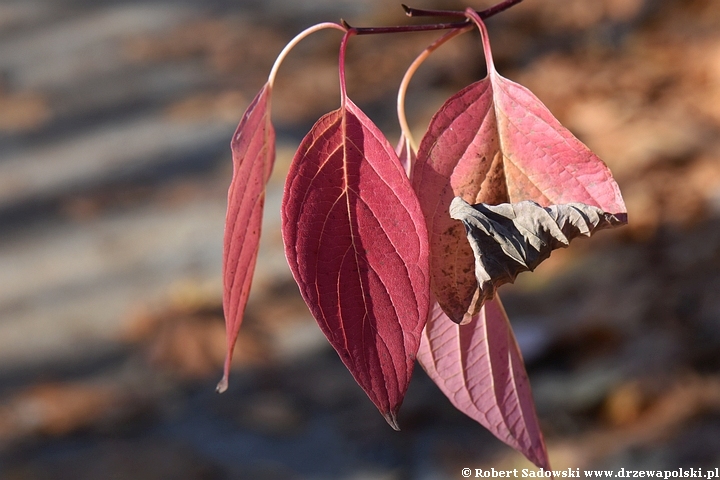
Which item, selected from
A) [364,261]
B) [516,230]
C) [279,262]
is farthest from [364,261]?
[279,262]

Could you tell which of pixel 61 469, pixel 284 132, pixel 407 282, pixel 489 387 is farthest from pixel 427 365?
pixel 284 132

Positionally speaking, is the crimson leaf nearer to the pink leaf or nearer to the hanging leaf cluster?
the hanging leaf cluster

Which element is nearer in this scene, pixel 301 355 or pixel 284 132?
pixel 301 355

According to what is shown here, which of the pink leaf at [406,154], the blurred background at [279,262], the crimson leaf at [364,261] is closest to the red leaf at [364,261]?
the crimson leaf at [364,261]

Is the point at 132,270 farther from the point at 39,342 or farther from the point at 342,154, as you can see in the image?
the point at 342,154

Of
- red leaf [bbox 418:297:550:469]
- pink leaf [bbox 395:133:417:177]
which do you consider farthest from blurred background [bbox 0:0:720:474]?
pink leaf [bbox 395:133:417:177]

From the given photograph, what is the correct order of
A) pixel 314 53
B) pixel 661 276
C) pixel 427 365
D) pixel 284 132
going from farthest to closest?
pixel 314 53 < pixel 284 132 < pixel 661 276 < pixel 427 365

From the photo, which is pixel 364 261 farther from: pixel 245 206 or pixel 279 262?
pixel 279 262

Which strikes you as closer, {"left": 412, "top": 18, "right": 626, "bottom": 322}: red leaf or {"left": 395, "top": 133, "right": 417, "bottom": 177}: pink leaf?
{"left": 412, "top": 18, "right": 626, "bottom": 322}: red leaf
